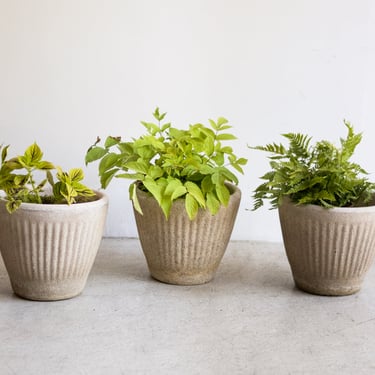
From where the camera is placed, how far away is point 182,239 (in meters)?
1.94

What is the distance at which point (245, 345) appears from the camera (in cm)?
161

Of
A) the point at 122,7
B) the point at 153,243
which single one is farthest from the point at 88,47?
the point at 153,243

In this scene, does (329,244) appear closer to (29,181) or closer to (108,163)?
(108,163)

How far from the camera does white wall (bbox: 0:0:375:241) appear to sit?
2326 mm

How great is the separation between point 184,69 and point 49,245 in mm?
900

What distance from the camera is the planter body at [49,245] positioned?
1736mm

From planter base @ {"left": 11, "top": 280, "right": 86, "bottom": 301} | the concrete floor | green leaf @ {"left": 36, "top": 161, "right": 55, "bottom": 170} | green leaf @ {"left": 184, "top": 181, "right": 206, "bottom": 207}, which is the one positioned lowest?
the concrete floor

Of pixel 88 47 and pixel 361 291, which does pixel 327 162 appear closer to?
pixel 361 291

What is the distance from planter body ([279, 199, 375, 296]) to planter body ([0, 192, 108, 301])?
545mm

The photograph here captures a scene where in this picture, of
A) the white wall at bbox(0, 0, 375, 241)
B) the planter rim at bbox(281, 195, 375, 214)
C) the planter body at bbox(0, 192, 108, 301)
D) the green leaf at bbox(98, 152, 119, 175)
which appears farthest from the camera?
the white wall at bbox(0, 0, 375, 241)

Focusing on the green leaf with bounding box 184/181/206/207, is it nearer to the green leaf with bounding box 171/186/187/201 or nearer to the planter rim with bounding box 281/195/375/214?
the green leaf with bounding box 171/186/187/201

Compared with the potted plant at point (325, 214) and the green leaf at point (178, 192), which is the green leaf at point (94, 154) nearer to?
the green leaf at point (178, 192)

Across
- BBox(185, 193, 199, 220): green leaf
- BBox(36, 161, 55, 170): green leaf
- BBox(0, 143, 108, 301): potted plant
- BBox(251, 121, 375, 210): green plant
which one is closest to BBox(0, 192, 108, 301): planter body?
BBox(0, 143, 108, 301): potted plant

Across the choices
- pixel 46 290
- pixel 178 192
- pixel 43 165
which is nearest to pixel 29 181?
pixel 43 165
